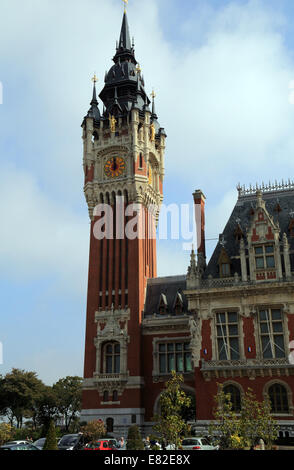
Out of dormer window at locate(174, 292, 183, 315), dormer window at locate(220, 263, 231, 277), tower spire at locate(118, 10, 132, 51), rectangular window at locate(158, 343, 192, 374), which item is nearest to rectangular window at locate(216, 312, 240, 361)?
dormer window at locate(220, 263, 231, 277)

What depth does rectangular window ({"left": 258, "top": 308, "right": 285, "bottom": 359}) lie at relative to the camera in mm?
43188

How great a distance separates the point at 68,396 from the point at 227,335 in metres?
44.5

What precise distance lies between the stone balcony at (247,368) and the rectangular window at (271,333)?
2.86 ft

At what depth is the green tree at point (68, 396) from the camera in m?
80.2

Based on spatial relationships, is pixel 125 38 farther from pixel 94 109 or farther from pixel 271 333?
pixel 271 333

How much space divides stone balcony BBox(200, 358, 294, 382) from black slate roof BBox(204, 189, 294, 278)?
328 inches

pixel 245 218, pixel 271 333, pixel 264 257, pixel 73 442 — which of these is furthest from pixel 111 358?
pixel 245 218

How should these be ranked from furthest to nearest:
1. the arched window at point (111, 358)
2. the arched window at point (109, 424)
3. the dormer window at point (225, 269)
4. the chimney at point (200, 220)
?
the arched window at point (111, 358)
the arched window at point (109, 424)
the chimney at point (200, 220)
the dormer window at point (225, 269)

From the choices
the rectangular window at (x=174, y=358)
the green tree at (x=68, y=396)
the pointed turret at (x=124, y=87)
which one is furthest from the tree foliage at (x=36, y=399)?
the pointed turret at (x=124, y=87)

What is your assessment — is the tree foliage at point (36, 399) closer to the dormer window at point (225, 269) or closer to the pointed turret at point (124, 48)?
the dormer window at point (225, 269)

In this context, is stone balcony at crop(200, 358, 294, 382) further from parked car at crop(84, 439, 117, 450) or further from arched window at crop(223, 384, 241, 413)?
parked car at crop(84, 439, 117, 450)

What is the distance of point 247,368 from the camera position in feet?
140
